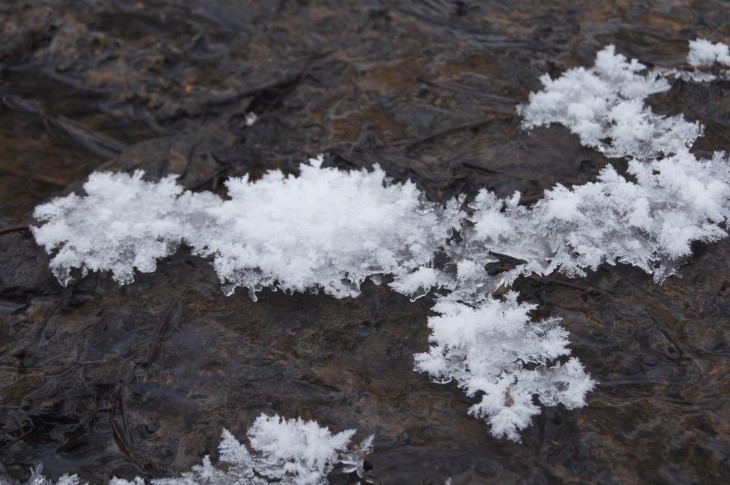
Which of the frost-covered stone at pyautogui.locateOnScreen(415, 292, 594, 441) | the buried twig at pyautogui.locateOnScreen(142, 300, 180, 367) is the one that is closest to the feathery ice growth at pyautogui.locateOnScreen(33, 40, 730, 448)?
the frost-covered stone at pyautogui.locateOnScreen(415, 292, 594, 441)

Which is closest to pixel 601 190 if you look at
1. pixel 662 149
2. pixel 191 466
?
pixel 662 149

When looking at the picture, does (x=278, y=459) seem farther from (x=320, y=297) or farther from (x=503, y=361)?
(x=503, y=361)

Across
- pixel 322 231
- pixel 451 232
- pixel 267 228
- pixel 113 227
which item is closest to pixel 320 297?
pixel 322 231

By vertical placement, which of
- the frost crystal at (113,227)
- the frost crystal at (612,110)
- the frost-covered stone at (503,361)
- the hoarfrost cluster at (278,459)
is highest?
the frost crystal at (612,110)

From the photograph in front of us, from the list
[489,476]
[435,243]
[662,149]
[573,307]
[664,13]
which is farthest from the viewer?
[664,13]

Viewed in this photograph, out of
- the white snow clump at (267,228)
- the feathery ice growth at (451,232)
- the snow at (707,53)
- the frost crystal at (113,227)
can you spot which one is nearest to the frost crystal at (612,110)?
the feathery ice growth at (451,232)

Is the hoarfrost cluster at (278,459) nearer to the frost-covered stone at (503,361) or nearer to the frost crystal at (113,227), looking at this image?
the frost-covered stone at (503,361)

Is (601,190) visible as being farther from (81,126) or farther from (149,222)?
(81,126)
